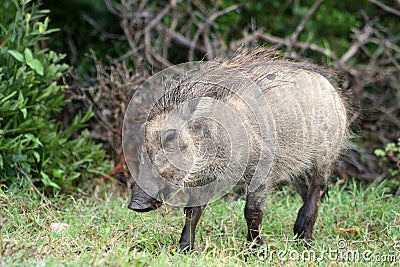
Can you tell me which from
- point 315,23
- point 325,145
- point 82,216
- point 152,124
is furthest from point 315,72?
point 315,23

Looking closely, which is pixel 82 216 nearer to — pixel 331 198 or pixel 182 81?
pixel 182 81

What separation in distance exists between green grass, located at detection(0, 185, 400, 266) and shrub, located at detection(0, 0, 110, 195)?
0.94 ft

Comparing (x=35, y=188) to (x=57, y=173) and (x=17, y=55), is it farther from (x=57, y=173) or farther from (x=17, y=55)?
(x=17, y=55)

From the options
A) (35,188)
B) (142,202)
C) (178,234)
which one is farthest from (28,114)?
(142,202)

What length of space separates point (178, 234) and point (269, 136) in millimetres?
1099

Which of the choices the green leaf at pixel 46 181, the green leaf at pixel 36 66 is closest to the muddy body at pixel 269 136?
the green leaf at pixel 46 181

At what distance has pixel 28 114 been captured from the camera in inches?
222

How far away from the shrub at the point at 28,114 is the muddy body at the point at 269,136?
174 cm

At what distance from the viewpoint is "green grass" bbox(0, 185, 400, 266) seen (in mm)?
3820

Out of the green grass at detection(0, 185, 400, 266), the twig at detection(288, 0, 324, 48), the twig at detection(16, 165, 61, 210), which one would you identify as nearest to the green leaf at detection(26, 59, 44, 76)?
the twig at detection(16, 165, 61, 210)

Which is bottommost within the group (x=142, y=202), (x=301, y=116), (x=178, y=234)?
(x=178, y=234)

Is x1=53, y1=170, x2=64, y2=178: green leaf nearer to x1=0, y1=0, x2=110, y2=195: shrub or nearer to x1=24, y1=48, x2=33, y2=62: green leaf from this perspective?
x1=0, y1=0, x2=110, y2=195: shrub

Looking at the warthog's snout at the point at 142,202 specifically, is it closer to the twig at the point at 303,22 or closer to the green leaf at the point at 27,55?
the green leaf at the point at 27,55

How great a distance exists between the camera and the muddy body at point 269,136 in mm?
4105
